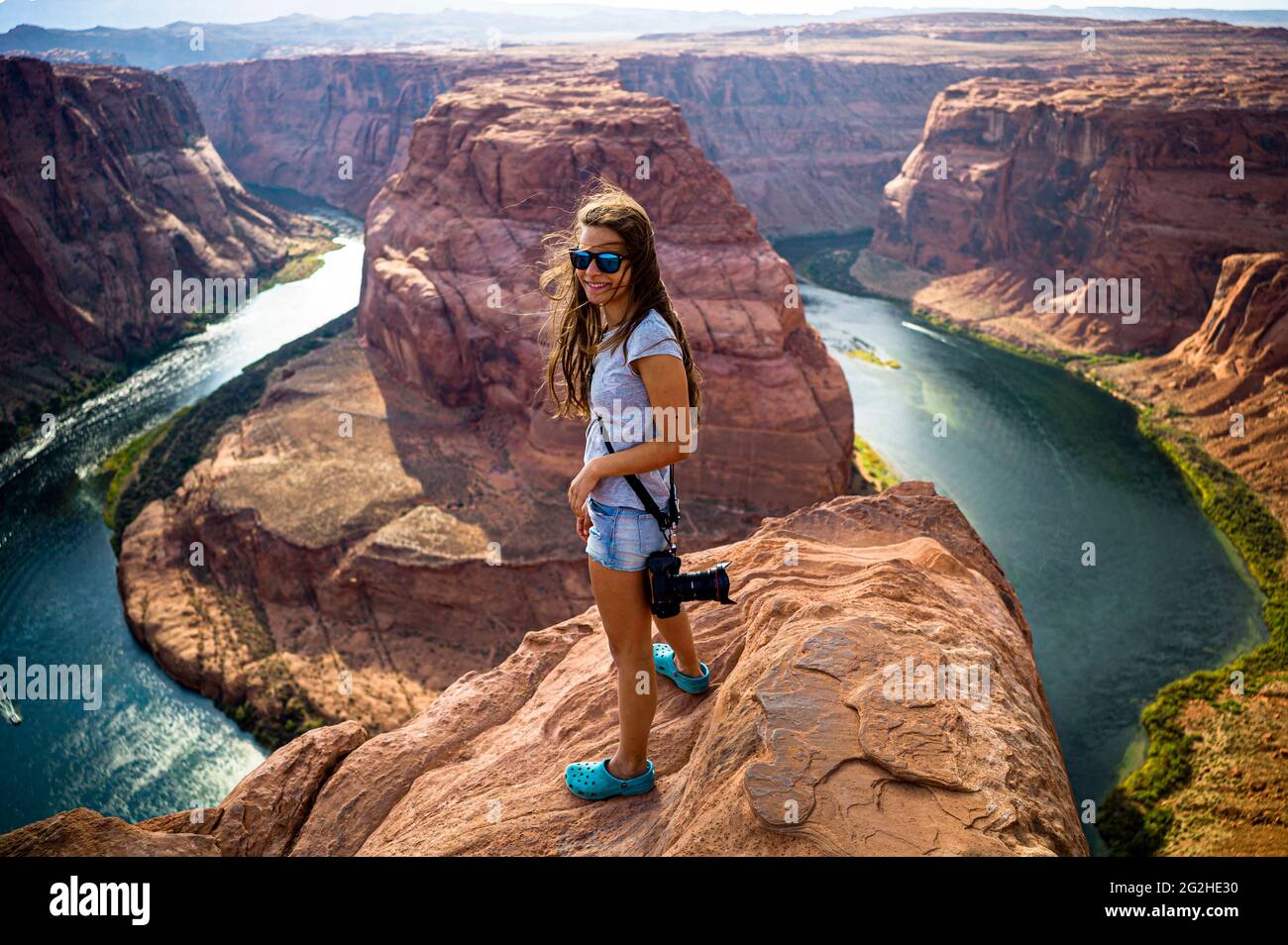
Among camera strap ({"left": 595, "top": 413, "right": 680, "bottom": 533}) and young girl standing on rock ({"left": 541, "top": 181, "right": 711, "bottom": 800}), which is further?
camera strap ({"left": 595, "top": 413, "right": 680, "bottom": 533})

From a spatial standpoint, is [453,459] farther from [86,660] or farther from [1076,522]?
[1076,522]

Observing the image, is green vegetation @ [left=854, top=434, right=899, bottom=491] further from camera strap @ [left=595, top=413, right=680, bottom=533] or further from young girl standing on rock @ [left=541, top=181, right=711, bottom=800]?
camera strap @ [left=595, top=413, right=680, bottom=533]

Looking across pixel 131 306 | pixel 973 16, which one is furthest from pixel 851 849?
pixel 973 16

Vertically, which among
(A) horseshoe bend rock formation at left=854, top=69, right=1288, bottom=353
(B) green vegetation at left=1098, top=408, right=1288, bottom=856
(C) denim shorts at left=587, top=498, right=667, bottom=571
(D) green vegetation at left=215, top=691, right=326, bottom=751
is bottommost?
(D) green vegetation at left=215, top=691, right=326, bottom=751

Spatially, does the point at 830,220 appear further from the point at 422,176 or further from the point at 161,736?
the point at 161,736

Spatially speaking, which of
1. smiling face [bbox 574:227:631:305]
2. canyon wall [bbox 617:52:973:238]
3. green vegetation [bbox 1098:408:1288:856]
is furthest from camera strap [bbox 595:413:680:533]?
canyon wall [bbox 617:52:973:238]

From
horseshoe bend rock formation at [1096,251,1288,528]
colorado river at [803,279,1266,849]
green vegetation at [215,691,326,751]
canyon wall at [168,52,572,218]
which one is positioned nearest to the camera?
green vegetation at [215,691,326,751]

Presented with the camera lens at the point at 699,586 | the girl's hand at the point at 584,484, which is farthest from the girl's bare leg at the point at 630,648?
the girl's hand at the point at 584,484
